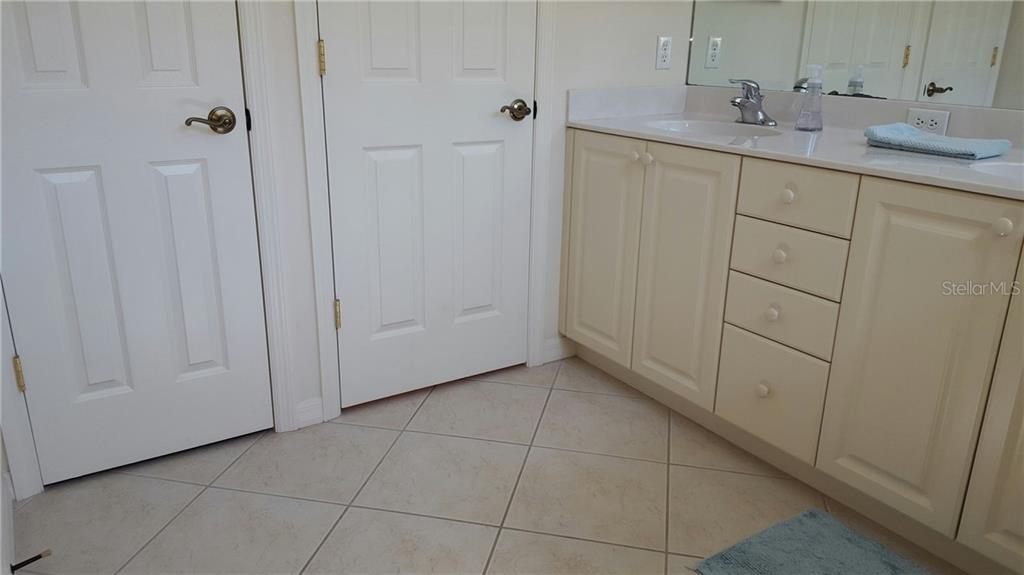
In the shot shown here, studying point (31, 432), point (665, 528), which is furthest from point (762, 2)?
point (31, 432)

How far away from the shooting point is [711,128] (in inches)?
96.0

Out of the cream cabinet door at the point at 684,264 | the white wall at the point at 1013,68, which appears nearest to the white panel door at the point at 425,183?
the cream cabinet door at the point at 684,264

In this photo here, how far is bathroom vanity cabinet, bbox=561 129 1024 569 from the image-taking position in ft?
4.61

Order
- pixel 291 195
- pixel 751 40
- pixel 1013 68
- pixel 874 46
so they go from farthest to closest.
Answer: pixel 751 40 < pixel 874 46 < pixel 291 195 < pixel 1013 68

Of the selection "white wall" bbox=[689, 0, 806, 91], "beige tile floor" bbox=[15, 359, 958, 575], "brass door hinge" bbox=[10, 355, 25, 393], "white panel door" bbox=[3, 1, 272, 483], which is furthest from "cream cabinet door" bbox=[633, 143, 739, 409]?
"brass door hinge" bbox=[10, 355, 25, 393]

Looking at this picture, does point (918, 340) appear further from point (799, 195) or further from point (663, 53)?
point (663, 53)

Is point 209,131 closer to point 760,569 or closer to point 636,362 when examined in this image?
point 636,362

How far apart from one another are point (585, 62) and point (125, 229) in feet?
4.91

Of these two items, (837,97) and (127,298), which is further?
(837,97)

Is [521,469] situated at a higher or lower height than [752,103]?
lower

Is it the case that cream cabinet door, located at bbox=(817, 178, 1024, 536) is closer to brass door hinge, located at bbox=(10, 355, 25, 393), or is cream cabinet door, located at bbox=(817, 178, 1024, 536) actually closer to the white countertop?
the white countertop

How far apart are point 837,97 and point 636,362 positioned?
3.41ft

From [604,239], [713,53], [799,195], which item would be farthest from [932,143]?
[713,53]

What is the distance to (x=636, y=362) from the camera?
231cm
